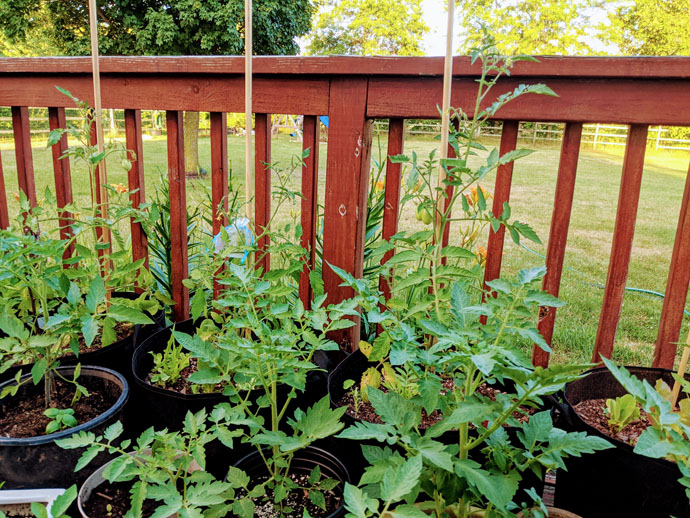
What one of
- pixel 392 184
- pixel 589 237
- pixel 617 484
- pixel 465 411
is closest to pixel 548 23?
pixel 589 237

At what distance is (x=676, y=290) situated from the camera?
4.59ft

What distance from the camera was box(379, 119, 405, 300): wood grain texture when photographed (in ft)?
5.19

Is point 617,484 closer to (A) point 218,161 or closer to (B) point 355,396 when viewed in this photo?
(B) point 355,396

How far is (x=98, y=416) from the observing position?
127cm

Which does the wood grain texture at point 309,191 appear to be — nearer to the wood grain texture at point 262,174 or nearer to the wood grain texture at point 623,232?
the wood grain texture at point 262,174

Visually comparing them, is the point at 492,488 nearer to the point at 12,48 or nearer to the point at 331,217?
the point at 331,217

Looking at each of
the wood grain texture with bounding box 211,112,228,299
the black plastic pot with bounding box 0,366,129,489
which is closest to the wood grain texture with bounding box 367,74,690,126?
the wood grain texture with bounding box 211,112,228,299

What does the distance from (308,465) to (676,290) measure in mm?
1104

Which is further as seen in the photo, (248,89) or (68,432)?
(248,89)

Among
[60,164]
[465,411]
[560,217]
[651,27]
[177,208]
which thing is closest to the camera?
[465,411]

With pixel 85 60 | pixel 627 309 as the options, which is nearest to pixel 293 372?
pixel 85 60

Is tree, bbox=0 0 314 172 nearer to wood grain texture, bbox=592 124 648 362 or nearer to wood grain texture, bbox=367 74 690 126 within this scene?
wood grain texture, bbox=367 74 690 126

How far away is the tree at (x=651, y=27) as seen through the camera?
21641 mm

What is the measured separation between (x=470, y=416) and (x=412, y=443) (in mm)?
111
